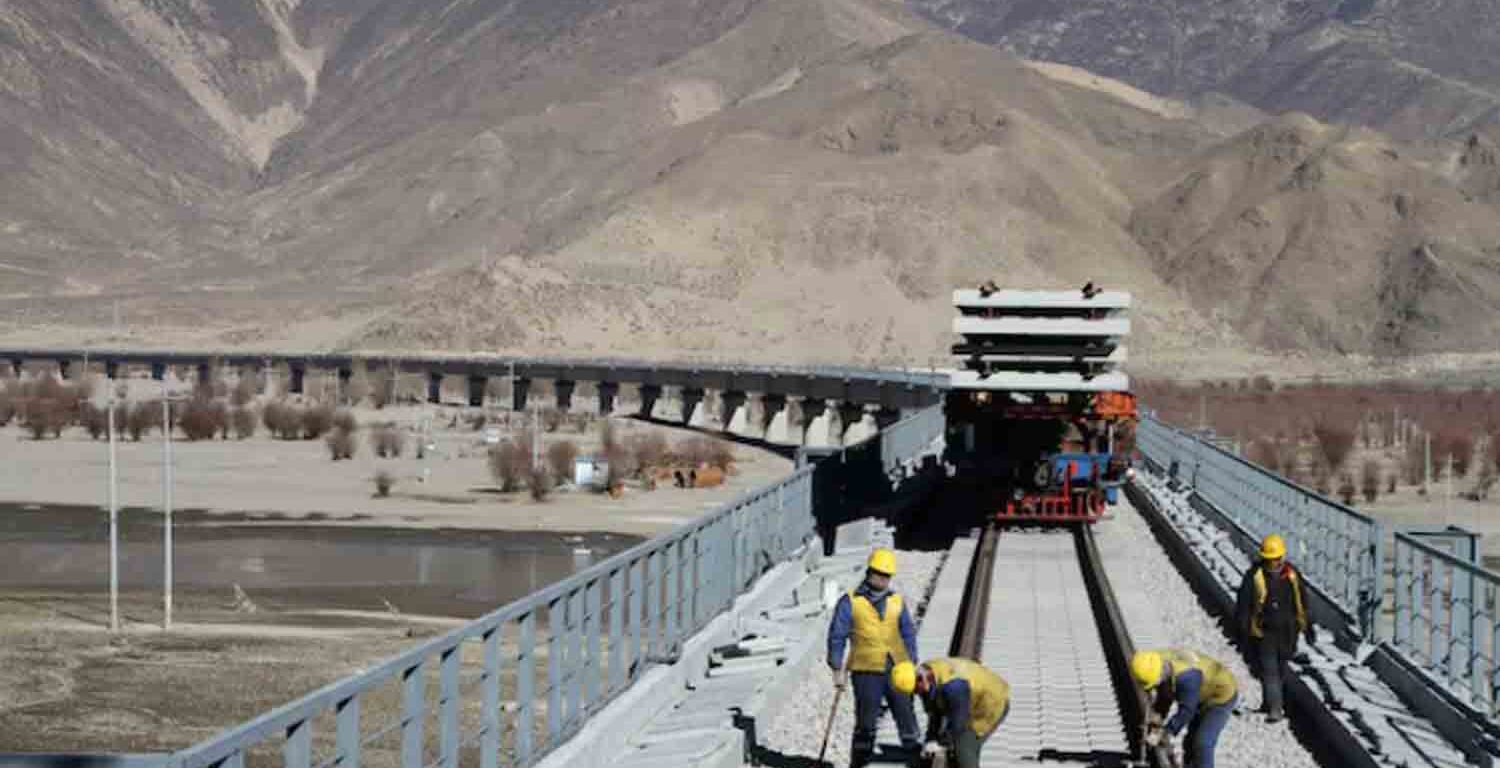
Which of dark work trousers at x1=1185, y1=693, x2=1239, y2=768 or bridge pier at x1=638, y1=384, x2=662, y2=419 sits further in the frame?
bridge pier at x1=638, y1=384, x2=662, y2=419

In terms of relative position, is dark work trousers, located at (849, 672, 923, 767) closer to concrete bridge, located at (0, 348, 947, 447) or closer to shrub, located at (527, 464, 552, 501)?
concrete bridge, located at (0, 348, 947, 447)

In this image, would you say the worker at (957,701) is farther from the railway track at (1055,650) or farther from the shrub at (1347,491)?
the shrub at (1347,491)

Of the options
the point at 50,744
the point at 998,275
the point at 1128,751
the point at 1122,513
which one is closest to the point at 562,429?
the point at 998,275

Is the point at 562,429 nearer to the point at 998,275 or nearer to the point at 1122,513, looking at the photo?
the point at 998,275

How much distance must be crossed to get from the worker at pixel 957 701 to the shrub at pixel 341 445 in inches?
3079

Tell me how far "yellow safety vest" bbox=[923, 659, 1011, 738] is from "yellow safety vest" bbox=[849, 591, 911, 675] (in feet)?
4.57

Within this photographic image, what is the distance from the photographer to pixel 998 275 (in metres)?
161

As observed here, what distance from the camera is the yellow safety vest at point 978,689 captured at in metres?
15.4

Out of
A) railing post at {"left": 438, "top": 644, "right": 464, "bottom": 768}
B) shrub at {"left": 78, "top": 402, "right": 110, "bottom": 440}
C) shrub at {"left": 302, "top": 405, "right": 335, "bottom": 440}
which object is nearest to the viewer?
railing post at {"left": 438, "top": 644, "right": 464, "bottom": 768}

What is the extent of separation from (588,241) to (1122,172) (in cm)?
4462

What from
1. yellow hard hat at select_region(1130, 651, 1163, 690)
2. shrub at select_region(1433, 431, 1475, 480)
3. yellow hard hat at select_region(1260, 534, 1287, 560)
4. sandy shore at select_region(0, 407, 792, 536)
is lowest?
sandy shore at select_region(0, 407, 792, 536)

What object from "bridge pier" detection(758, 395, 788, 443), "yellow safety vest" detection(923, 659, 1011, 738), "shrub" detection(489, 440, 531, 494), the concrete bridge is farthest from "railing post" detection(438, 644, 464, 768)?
"bridge pier" detection(758, 395, 788, 443)

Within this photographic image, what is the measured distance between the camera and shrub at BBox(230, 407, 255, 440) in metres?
108

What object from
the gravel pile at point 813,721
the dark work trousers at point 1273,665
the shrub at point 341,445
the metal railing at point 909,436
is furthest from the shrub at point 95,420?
the dark work trousers at point 1273,665
